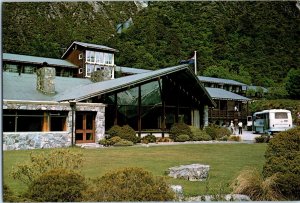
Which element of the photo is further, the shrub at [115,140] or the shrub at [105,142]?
the shrub at [115,140]

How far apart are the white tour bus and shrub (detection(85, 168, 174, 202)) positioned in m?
3.61

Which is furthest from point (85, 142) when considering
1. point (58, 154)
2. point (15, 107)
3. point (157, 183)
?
point (157, 183)

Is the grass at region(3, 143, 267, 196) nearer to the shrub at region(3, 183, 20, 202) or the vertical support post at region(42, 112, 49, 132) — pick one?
the shrub at region(3, 183, 20, 202)

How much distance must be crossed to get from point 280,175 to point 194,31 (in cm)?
374

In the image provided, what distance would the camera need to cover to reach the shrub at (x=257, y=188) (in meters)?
7.32

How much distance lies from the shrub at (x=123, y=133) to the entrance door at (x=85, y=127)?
2.56 ft

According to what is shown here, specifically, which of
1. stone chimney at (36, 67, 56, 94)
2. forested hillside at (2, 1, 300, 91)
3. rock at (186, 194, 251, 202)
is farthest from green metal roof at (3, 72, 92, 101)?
rock at (186, 194, 251, 202)

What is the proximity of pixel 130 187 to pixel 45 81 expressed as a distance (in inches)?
404

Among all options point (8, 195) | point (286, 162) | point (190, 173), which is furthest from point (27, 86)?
point (286, 162)

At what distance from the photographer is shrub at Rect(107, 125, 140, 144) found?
15.2 meters

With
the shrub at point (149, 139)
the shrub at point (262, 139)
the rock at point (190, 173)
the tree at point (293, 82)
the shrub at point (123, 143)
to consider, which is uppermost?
the tree at point (293, 82)

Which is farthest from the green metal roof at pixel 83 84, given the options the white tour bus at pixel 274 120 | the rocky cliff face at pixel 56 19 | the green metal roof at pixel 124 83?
the rocky cliff face at pixel 56 19

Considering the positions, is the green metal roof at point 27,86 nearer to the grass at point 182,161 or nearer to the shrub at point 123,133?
the shrub at point 123,133

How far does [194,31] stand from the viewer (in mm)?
9336
